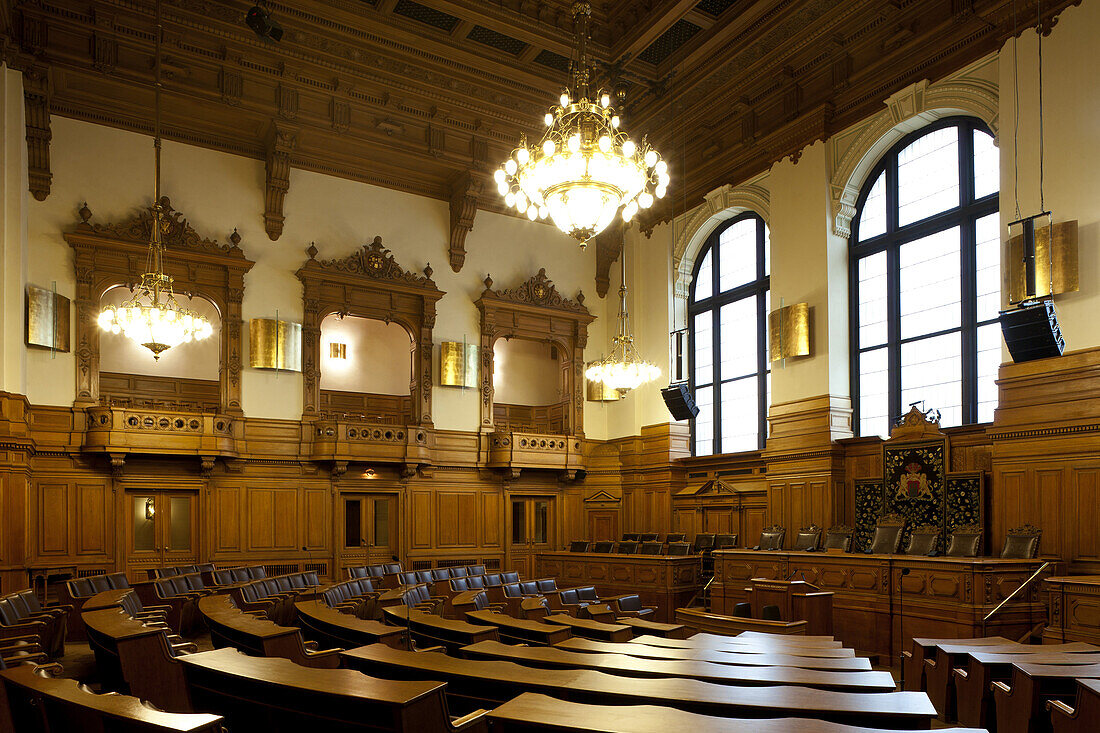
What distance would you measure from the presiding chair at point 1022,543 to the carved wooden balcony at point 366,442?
29.3 ft

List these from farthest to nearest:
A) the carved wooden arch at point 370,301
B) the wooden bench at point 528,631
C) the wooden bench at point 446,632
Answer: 1. the carved wooden arch at point 370,301
2. the wooden bench at point 528,631
3. the wooden bench at point 446,632

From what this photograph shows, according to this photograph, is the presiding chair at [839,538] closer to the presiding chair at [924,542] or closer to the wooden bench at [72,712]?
the presiding chair at [924,542]

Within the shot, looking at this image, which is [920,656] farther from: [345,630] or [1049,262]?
[1049,262]

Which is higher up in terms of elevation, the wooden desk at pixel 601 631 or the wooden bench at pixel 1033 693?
the wooden bench at pixel 1033 693

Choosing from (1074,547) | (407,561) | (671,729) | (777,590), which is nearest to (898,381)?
(1074,547)

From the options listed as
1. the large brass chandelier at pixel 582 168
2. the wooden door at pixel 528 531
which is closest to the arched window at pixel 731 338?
the wooden door at pixel 528 531

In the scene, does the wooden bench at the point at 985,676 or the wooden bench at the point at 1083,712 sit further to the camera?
the wooden bench at the point at 985,676

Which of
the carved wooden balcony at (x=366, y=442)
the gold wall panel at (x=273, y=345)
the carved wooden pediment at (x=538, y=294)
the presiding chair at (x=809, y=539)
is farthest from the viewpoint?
the carved wooden pediment at (x=538, y=294)

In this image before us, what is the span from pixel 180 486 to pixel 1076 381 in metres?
11.9

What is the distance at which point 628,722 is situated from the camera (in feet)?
7.91

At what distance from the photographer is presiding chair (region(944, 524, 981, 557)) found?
9.26 metres

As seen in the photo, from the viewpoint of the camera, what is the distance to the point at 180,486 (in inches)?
490

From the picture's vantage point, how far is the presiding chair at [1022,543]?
866cm

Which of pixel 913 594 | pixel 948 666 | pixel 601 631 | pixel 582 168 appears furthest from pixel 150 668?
pixel 913 594
